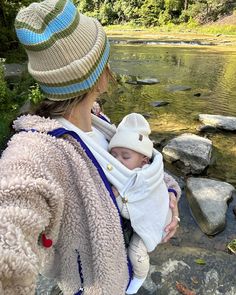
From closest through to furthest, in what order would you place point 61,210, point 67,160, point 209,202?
point 61,210 < point 67,160 < point 209,202

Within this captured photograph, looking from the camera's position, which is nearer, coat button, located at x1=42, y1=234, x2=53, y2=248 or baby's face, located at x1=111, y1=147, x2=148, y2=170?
coat button, located at x1=42, y1=234, x2=53, y2=248

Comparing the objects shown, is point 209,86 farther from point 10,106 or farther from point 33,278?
point 33,278

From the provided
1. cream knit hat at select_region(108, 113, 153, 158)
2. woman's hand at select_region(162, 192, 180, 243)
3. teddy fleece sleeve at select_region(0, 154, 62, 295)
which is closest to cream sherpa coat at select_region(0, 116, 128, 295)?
teddy fleece sleeve at select_region(0, 154, 62, 295)

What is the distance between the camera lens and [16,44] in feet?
34.6

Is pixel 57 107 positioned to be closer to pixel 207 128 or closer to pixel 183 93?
pixel 207 128

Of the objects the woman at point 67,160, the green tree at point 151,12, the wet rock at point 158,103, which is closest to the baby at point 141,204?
the woman at point 67,160

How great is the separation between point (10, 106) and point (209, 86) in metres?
6.74

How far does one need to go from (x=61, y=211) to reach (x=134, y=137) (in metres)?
0.77

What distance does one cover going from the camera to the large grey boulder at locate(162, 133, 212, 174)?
5.15m

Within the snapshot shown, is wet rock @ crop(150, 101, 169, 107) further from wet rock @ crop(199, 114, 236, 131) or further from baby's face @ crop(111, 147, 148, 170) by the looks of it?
baby's face @ crop(111, 147, 148, 170)

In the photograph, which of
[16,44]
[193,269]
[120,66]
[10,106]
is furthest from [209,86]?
[193,269]

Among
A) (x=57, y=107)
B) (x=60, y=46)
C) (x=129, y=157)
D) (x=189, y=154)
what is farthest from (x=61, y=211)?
(x=189, y=154)

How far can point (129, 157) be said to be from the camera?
164 centimetres

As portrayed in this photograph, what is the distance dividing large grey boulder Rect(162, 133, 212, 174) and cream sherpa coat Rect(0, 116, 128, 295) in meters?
3.97
